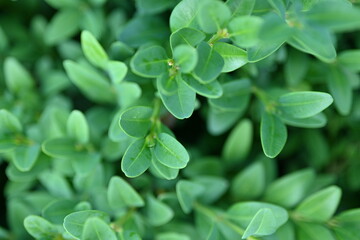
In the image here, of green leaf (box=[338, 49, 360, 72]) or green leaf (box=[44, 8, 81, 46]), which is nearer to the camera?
green leaf (box=[338, 49, 360, 72])

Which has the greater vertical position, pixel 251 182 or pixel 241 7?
pixel 241 7

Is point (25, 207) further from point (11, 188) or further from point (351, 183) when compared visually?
point (351, 183)

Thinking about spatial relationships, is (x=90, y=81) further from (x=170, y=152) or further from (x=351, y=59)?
(x=351, y=59)

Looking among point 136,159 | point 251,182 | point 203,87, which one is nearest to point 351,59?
point 251,182

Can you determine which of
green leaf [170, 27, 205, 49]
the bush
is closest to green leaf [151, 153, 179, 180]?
the bush

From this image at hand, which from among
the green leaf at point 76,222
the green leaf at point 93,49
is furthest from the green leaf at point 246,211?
the green leaf at point 93,49

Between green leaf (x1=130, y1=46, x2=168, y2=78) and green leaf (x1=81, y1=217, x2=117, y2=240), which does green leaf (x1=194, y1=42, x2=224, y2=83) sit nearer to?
green leaf (x1=130, y1=46, x2=168, y2=78)
